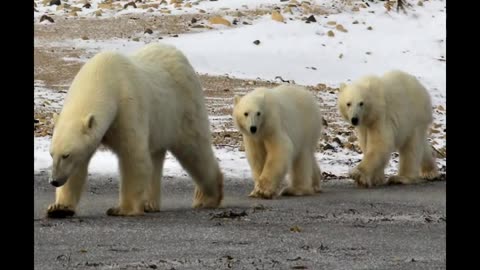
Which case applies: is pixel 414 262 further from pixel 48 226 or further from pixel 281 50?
pixel 281 50

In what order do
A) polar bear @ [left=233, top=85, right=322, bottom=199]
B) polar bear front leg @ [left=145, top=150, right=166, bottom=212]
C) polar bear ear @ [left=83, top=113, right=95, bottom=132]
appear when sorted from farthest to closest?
1. polar bear @ [left=233, top=85, right=322, bottom=199]
2. polar bear front leg @ [left=145, top=150, right=166, bottom=212]
3. polar bear ear @ [left=83, top=113, right=95, bottom=132]

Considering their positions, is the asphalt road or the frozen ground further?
the frozen ground

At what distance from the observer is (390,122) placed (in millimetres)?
13156

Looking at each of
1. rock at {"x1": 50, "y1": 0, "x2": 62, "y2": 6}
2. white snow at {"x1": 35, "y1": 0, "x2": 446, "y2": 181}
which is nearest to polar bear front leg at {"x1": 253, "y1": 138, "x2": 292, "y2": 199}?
white snow at {"x1": 35, "y1": 0, "x2": 446, "y2": 181}

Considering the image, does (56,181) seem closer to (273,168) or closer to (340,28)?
(273,168)

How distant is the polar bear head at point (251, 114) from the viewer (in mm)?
11422

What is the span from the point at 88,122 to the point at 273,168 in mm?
3259

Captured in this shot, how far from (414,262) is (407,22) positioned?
81.5ft

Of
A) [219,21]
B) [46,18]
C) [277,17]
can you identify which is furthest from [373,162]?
[46,18]

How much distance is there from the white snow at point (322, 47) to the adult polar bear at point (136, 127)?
1350 cm

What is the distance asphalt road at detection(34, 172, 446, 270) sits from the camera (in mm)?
6266

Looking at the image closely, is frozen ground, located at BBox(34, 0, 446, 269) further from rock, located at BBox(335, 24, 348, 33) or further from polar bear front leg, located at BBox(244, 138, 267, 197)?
polar bear front leg, located at BBox(244, 138, 267, 197)

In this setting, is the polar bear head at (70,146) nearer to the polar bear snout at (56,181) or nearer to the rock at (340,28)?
the polar bear snout at (56,181)
